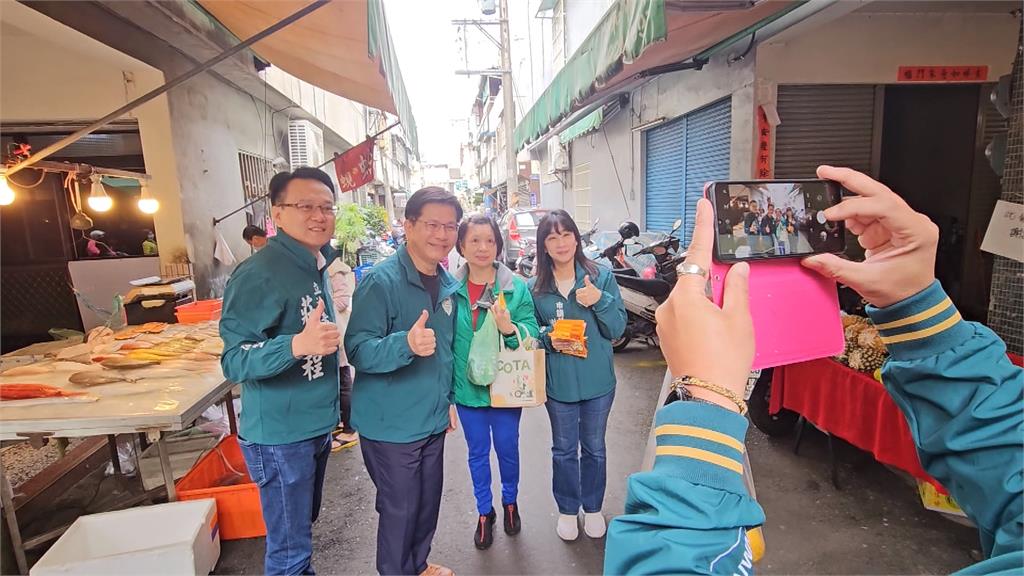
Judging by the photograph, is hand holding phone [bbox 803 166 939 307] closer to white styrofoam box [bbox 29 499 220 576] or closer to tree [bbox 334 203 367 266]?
white styrofoam box [bbox 29 499 220 576]

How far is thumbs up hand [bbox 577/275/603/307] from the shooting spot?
269 cm

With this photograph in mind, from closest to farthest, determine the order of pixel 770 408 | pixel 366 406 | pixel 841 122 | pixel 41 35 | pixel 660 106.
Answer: pixel 366 406, pixel 770 408, pixel 41 35, pixel 841 122, pixel 660 106

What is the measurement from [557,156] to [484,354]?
13.3 metres

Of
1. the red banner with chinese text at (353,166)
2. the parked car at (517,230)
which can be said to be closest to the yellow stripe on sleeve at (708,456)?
the red banner with chinese text at (353,166)

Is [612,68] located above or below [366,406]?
above

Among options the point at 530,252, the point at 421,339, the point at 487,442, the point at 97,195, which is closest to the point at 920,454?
the point at 421,339

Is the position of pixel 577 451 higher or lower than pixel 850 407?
lower

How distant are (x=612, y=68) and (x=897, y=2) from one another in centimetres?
330

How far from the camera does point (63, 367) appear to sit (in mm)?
3018

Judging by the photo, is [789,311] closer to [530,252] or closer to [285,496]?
[285,496]

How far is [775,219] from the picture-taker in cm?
103

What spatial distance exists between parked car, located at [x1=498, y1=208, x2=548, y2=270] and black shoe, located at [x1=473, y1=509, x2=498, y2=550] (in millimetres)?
8819

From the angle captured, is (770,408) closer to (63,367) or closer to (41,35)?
(63,367)

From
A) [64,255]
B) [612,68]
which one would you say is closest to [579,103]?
[612,68]
